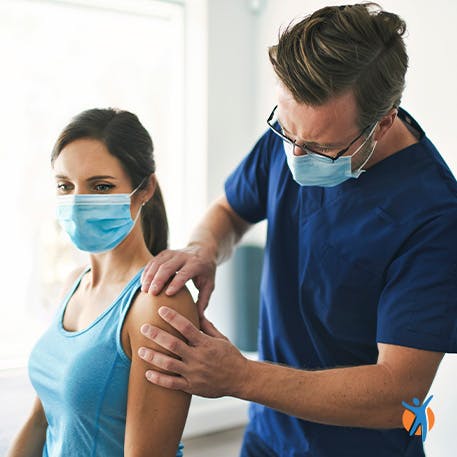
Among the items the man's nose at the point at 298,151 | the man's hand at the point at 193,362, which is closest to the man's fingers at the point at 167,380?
the man's hand at the point at 193,362

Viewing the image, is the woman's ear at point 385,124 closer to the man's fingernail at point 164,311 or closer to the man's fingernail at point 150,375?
the man's fingernail at point 164,311

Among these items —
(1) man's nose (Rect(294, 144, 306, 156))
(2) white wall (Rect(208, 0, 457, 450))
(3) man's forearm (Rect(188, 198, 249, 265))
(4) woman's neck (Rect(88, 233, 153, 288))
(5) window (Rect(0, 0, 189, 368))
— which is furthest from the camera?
(2) white wall (Rect(208, 0, 457, 450))

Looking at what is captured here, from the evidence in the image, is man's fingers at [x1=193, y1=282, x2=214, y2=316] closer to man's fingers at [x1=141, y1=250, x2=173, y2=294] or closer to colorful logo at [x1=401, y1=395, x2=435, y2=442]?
man's fingers at [x1=141, y1=250, x2=173, y2=294]

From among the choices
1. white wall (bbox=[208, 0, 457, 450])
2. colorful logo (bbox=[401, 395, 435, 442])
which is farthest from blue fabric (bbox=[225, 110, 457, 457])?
white wall (bbox=[208, 0, 457, 450])

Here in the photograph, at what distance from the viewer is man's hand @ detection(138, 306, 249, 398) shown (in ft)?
3.21

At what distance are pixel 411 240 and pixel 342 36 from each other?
43 cm

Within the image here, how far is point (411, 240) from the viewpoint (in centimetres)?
109

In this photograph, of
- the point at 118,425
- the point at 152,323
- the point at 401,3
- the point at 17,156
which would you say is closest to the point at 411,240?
A: the point at 152,323

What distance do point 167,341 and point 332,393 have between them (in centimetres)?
33

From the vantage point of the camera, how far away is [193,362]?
981mm

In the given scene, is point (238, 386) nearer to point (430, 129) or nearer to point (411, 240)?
point (411, 240)

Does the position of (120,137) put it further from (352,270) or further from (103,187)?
(352,270)

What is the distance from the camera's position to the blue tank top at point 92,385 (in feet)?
3.42

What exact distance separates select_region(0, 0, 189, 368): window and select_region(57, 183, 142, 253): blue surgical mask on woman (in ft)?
3.16
